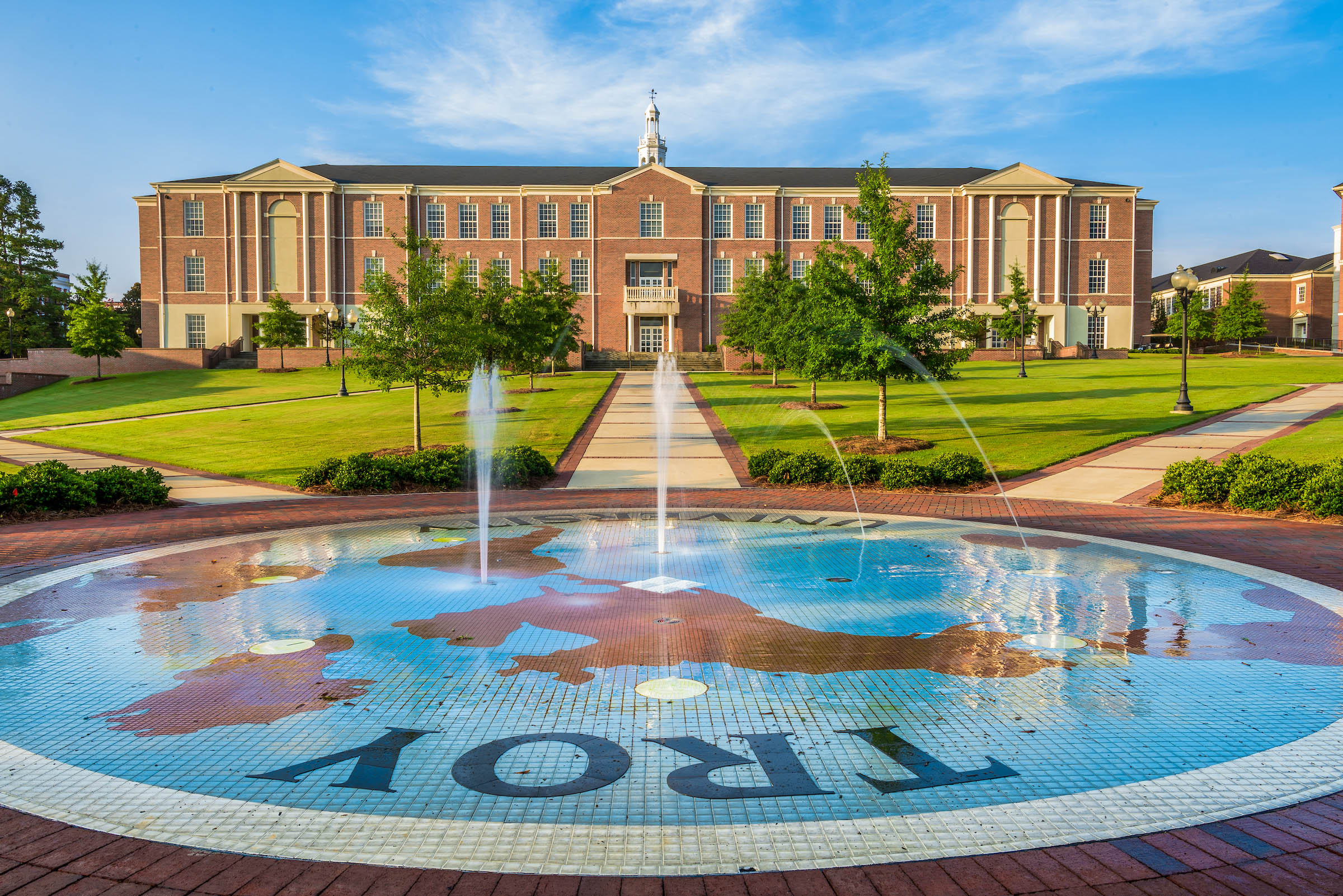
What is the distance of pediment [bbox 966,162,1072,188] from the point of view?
213 feet

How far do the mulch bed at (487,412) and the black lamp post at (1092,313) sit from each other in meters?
52.3

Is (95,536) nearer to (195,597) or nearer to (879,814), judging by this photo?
(195,597)

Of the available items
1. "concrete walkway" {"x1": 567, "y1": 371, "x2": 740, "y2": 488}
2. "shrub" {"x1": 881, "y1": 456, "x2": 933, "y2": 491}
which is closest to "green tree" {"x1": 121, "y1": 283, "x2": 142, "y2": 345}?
"concrete walkway" {"x1": 567, "y1": 371, "x2": 740, "y2": 488}

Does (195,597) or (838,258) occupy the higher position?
(838,258)

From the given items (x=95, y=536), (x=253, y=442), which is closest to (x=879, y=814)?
(x=95, y=536)

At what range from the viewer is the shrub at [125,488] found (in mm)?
15320

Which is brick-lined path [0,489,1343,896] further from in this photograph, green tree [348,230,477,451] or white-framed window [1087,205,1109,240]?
white-framed window [1087,205,1109,240]

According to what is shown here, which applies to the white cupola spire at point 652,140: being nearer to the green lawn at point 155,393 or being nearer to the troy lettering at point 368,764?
the green lawn at point 155,393

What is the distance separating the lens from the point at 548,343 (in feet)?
127

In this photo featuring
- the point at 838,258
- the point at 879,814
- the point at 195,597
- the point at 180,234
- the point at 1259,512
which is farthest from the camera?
the point at 180,234

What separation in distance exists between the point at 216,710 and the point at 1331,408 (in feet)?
109

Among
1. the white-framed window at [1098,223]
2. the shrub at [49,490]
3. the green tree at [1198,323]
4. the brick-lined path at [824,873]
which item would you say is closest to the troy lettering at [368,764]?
the brick-lined path at [824,873]

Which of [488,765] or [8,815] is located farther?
[488,765]

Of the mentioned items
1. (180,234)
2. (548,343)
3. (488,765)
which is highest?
(180,234)
